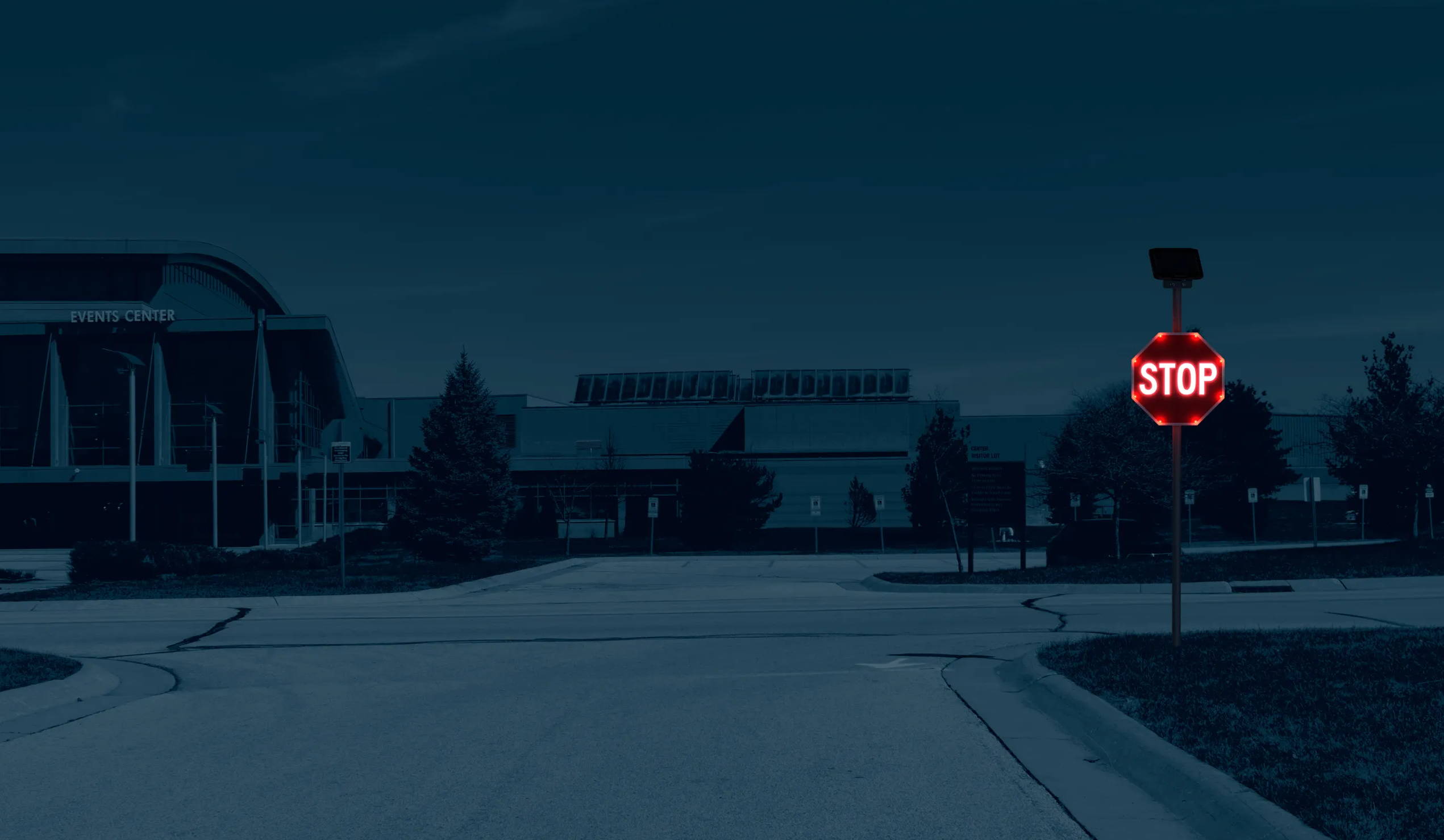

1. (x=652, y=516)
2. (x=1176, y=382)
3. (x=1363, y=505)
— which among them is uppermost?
(x=1176, y=382)

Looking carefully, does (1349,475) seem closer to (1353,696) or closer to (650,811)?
(1353,696)

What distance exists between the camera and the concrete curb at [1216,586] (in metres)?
23.4

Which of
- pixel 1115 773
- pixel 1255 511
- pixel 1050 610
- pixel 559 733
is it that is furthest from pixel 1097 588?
pixel 1255 511

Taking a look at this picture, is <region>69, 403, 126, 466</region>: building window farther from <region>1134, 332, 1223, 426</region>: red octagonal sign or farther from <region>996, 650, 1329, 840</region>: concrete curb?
<region>996, 650, 1329, 840</region>: concrete curb

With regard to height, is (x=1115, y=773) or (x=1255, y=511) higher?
(x=1115, y=773)

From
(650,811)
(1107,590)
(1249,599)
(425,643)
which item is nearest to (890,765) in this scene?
(650,811)

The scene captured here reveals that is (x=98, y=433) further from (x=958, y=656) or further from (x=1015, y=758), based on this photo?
(x=1015, y=758)

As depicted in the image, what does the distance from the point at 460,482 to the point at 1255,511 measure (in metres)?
37.2

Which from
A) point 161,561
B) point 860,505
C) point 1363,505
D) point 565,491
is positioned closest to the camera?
point 161,561

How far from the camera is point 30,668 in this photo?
12.1 metres

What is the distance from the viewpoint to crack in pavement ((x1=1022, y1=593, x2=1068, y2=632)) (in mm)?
16438

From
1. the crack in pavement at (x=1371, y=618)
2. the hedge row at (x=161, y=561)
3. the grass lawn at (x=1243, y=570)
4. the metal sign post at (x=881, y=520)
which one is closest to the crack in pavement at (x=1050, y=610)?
the grass lawn at (x=1243, y=570)

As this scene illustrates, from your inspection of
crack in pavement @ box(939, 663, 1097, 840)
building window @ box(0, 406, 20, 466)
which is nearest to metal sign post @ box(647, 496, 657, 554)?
building window @ box(0, 406, 20, 466)

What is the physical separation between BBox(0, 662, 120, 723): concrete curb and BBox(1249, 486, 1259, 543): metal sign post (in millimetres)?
45721
